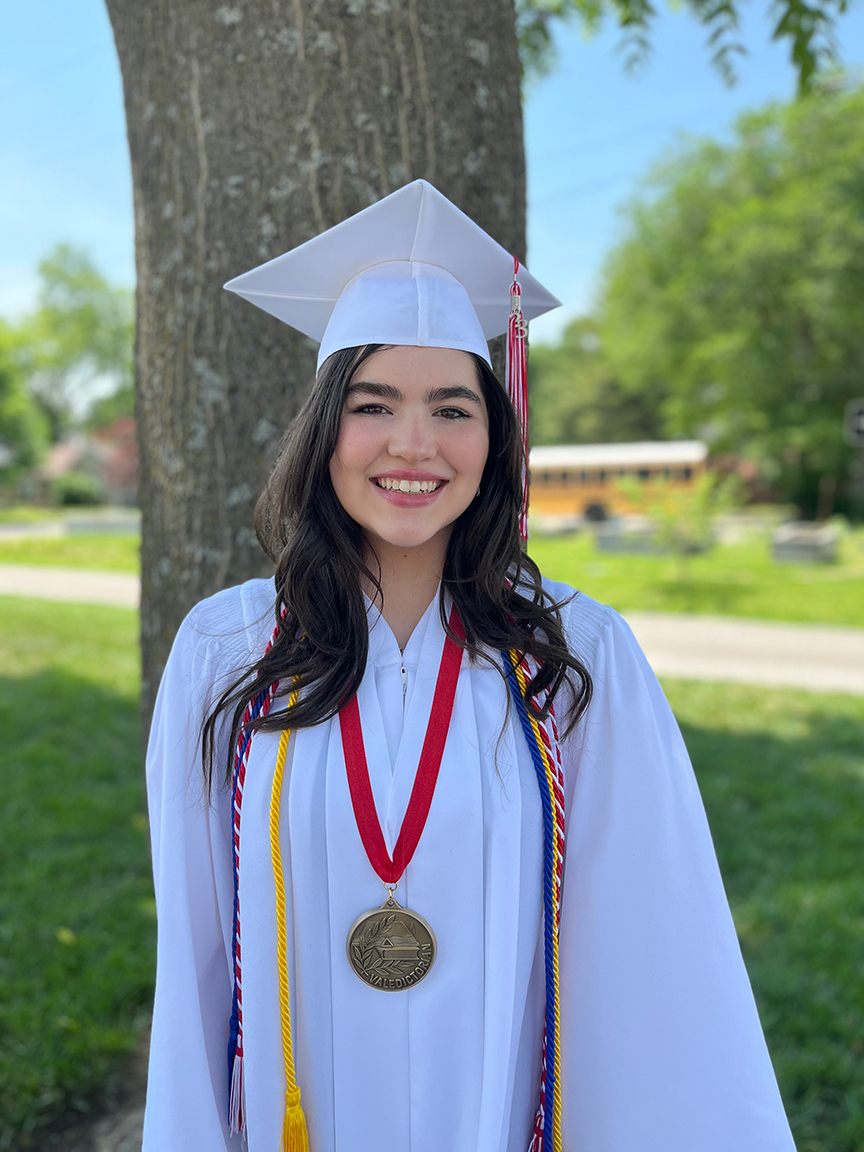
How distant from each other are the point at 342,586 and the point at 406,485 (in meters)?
0.21

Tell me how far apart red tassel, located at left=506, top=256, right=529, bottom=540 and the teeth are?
0.76ft

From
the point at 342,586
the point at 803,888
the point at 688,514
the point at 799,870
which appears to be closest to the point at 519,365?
the point at 342,586

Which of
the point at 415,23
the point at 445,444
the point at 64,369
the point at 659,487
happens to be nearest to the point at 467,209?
the point at 415,23

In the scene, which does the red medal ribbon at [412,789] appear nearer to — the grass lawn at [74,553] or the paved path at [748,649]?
the paved path at [748,649]

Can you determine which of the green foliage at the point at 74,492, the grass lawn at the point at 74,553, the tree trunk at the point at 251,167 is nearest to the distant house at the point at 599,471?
the grass lawn at the point at 74,553

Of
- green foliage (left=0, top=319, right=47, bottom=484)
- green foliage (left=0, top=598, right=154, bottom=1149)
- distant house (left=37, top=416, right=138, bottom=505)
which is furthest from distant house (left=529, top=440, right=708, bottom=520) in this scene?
green foliage (left=0, top=598, right=154, bottom=1149)

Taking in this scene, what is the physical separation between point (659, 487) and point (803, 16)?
12.2 metres

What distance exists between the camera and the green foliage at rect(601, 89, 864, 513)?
79.5ft

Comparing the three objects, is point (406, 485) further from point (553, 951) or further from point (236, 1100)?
point (236, 1100)

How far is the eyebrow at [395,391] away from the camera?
1460 millimetres

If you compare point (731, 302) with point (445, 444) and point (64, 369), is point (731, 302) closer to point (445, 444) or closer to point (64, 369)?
point (445, 444)

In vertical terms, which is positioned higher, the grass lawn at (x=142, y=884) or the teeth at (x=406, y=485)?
the teeth at (x=406, y=485)

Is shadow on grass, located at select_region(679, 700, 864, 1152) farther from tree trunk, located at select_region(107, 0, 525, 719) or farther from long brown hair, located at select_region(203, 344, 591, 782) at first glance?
tree trunk, located at select_region(107, 0, 525, 719)

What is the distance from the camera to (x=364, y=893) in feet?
4.66
